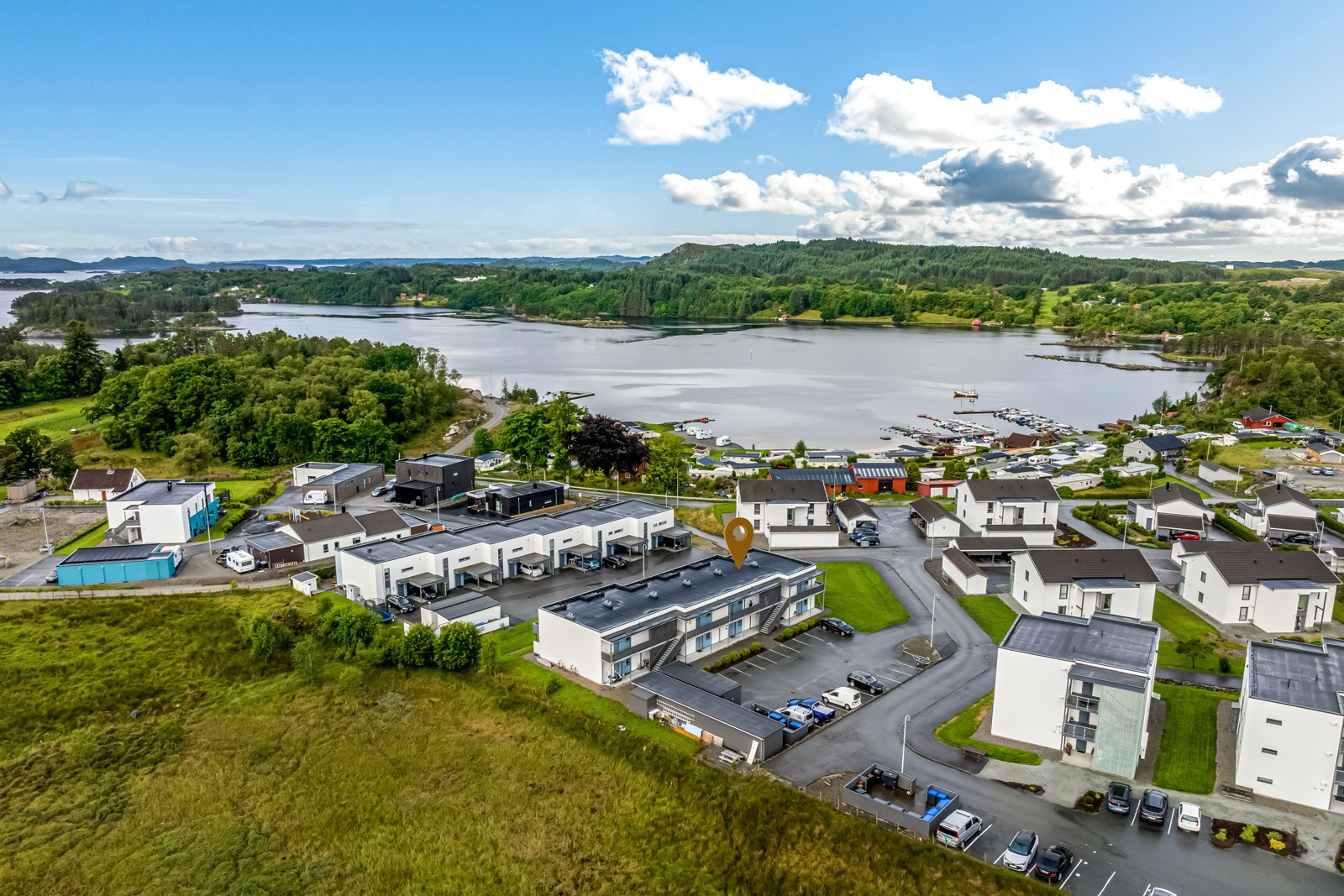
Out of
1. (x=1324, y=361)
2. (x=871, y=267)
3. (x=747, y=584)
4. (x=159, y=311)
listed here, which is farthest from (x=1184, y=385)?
(x=159, y=311)

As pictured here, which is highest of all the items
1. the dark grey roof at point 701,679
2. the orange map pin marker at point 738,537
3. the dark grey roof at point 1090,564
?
the orange map pin marker at point 738,537

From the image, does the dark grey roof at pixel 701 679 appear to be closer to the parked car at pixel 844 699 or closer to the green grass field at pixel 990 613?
the parked car at pixel 844 699

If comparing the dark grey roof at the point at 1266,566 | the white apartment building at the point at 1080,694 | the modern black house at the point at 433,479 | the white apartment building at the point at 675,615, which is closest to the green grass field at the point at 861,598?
the white apartment building at the point at 675,615

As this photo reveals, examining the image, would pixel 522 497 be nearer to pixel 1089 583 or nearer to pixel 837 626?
pixel 837 626

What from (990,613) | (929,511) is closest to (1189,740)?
(990,613)

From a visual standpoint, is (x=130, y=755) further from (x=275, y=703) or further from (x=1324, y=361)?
(x=1324, y=361)

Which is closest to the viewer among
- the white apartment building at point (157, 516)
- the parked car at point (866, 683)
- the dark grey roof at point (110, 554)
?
the parked car at point (866, 683)
